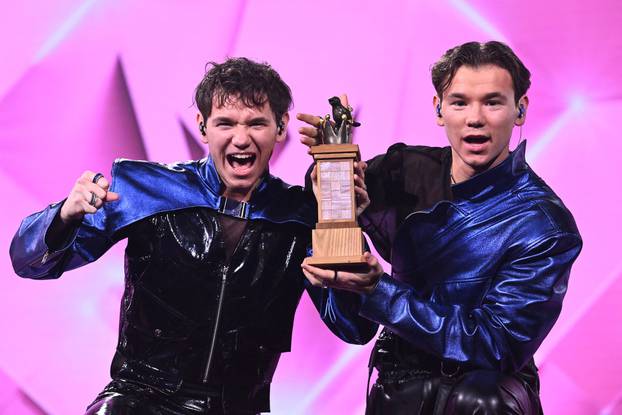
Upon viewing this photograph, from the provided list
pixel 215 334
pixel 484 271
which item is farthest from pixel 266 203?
pixel 484 271

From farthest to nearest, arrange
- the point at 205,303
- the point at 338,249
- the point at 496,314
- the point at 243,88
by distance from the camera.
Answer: the point at 243,88 < the point at 205,303 < the point at 496,314 < the point at 338,249

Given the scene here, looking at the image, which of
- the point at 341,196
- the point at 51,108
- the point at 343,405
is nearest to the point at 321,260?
the point at 341,196

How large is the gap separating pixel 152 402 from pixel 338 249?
667mm

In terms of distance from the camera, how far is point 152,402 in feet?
8.34

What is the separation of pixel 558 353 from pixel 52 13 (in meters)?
2.30

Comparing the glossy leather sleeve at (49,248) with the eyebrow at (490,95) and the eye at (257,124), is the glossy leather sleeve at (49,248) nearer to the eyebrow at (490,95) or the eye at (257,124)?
the eye at (257,124)

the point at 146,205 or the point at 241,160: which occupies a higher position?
the point at 241,160

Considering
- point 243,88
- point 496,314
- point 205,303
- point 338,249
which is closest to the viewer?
point 338,249

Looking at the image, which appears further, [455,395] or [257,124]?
[257,124]

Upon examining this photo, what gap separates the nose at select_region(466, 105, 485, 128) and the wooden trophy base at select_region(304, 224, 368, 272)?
1.66ft

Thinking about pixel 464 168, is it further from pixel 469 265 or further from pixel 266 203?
pixel 266 203

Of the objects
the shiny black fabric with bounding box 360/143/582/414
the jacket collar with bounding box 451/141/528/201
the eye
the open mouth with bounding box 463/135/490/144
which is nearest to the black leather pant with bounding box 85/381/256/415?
the shiny black fabric with bounding box 360/143/582/414

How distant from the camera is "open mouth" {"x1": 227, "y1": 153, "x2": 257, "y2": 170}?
267 centimetres

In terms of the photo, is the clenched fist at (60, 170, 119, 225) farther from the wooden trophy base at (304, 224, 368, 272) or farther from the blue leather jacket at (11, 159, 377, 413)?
the wooden trophy base at (304, 224, 368, 272)
